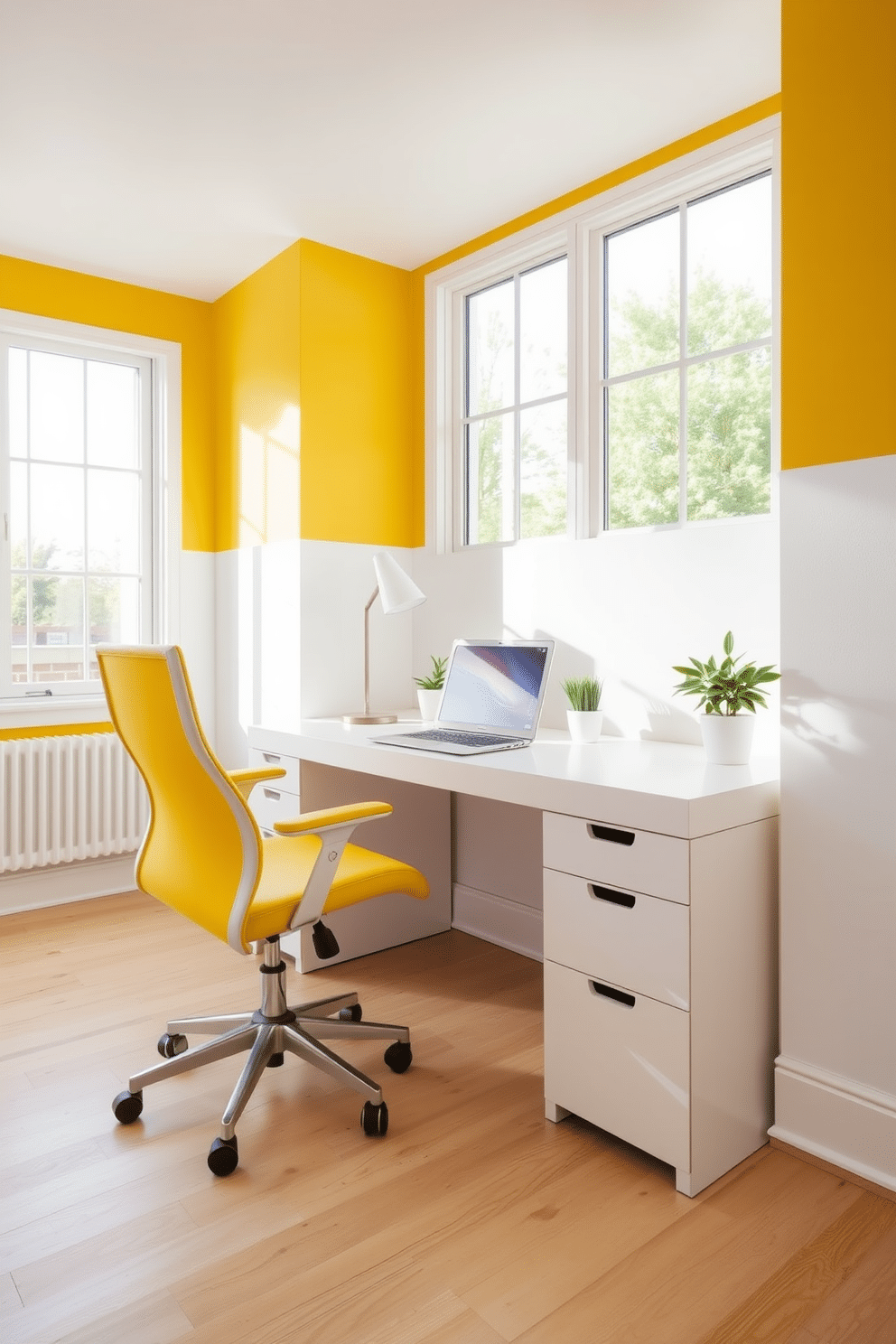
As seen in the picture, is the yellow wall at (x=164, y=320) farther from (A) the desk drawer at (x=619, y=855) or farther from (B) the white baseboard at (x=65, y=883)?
(A) the desk drawer at (x=619, y=855)

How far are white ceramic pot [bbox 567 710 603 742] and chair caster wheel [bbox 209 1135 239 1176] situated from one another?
1.34 m

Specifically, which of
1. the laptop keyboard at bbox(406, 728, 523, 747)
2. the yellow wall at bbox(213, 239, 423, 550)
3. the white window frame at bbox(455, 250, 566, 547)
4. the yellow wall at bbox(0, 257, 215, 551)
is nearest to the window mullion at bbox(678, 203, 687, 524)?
the white window frame at bbox(455, 250, 566, 547)

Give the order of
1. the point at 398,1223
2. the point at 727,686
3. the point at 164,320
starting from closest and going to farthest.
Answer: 1. the point at 398,1223
2. the point at 727,686
3. the point at 164,320

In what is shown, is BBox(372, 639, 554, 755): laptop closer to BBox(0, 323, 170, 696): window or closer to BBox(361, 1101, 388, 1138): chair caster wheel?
BBox(361, 1101, 388, 1138): chair caster wheel

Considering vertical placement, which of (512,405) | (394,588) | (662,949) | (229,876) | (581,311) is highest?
(581,311)

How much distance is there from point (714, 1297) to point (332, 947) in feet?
3.13

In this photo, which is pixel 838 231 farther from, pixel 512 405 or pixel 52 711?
pixel 52 711

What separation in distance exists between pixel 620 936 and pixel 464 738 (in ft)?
2.87

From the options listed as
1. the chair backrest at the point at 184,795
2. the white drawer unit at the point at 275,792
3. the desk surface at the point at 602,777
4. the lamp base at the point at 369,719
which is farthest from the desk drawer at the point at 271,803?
the chair backrest at the point at 184,795

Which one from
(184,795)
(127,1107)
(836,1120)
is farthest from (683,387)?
(127,1107)

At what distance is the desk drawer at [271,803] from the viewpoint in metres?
2.82

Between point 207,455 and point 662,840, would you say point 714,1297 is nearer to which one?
point 662,840

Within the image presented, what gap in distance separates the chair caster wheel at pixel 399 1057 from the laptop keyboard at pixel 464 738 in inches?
30.1

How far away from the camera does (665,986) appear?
1739mm
